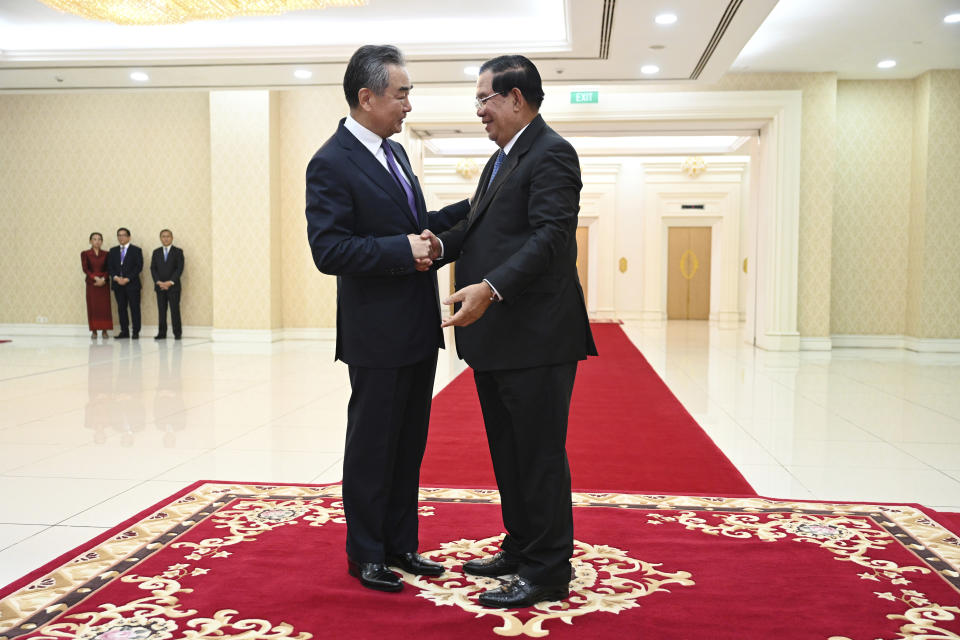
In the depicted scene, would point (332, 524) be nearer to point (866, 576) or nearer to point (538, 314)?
point (538, 314)

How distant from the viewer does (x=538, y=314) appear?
2.43 meters

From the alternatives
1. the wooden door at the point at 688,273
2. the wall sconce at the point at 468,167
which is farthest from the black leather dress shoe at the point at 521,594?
the wooden door at the point at 688,273

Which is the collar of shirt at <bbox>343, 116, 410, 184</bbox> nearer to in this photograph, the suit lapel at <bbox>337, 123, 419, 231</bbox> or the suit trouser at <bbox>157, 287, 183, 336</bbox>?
the suit lapel at <bbox>337, 123, 419, 231</bbox>

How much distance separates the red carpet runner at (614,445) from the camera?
398 centimetres

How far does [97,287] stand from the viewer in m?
12.8

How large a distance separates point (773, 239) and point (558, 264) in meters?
9.71

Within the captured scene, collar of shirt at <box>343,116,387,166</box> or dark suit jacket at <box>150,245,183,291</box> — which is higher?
collar of shirt at <box>343,116,387,166</box>

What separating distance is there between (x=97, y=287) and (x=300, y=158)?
383 cm

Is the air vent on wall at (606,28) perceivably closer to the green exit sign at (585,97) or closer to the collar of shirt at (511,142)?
the green exit sign at (585,97)

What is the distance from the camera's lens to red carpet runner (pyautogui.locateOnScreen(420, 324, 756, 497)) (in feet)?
13.0

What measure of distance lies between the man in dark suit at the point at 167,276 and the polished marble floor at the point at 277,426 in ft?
8.28

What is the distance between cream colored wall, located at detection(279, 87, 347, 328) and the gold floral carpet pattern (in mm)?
9219

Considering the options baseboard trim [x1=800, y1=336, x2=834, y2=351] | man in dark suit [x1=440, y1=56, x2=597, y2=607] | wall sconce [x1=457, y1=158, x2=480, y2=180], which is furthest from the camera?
wall sconce [x1=457, y1=158, x2=480, y2=180]

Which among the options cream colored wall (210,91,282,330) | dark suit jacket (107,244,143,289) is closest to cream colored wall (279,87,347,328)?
cream colored wall (210,91,282,330)
